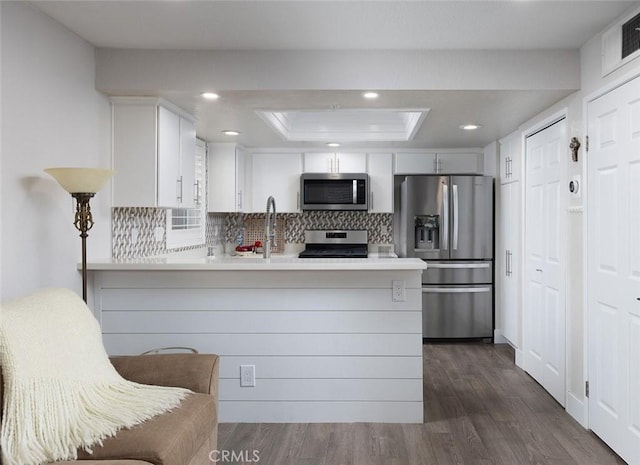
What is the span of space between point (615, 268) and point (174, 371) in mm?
2345

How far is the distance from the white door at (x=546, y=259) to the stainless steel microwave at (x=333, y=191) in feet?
5.94

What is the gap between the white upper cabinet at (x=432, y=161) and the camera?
568 centimetres

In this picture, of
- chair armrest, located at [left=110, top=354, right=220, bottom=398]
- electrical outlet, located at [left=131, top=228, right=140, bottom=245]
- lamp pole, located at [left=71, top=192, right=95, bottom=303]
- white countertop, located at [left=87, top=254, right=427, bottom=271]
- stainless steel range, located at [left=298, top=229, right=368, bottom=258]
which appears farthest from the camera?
stainless steel range, located at [left=298, top=229, right=368, bottom=258]

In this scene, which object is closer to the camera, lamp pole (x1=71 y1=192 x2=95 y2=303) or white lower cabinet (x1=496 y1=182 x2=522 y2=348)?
lamp pole (x1=71 y1=192 x2=95 y2=303)

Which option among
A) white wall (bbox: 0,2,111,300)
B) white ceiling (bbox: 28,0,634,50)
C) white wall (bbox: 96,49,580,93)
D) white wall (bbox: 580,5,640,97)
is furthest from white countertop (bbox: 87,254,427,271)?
white wall (bbox: 580,5,640,97)

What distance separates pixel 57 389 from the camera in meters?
1.87

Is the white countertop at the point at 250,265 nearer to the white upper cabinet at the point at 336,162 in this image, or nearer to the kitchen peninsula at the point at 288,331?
the kitchen peninsula at the point at 288,331

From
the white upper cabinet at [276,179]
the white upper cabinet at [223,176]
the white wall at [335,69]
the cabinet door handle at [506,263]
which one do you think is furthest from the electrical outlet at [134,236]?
the cabinet door handle at [506,263]

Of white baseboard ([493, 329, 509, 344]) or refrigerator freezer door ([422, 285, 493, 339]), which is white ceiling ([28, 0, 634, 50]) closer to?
refrigerator freezer door ([422, 285, 493, 339])

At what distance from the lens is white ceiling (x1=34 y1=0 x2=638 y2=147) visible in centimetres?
254

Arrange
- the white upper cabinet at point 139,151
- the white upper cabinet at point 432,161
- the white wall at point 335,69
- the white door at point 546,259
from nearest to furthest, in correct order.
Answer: the white wall at point 335,69 < the white upper cabinet at point 139,151 < the white door at point 546,259 < the white upper cabinet at point 432,161

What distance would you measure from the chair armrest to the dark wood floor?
0.63 metres

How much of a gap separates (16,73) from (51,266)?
990 millimetres

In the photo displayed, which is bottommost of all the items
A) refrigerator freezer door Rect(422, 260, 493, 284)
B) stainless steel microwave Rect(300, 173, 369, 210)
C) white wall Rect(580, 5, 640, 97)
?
refrigerator freezer door Rect(422, 260, 493, 284)
